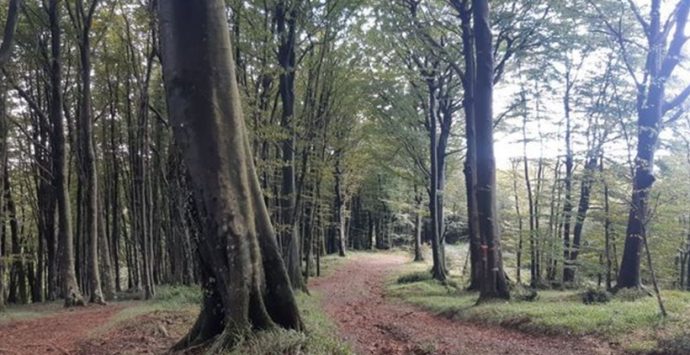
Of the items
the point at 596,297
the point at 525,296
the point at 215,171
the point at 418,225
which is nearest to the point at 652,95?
the point at 596,297

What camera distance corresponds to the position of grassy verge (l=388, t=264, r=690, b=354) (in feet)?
23.0

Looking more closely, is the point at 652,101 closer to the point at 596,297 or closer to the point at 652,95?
the point at 652,95

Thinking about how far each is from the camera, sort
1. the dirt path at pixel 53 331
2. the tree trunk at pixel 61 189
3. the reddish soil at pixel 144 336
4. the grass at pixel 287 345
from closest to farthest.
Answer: the grass at pixel 287 345
the reddish soil at pixel 144 336
the dirt path at pixel 53 331
the tree trunk at pixel 61 189

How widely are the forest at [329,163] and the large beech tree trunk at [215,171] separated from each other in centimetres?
2

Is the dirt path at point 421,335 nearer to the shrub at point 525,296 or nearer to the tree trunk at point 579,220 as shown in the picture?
the shrub at point 525,296

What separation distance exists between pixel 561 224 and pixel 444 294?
7.94 m

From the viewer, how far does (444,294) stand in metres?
15.6

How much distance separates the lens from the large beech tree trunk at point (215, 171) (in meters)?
5.48

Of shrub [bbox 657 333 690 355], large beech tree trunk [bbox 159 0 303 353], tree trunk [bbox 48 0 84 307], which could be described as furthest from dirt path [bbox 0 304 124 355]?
shrub [bbox 657 333 690 355]

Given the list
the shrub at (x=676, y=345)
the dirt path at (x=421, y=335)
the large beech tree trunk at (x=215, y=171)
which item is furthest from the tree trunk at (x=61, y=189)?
the shrub at (x=676, y=345)

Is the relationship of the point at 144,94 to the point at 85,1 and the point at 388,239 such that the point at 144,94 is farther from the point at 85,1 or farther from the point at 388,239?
the point at 388,239

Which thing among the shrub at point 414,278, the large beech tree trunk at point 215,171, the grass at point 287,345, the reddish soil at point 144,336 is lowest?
the shrub at point 414,278

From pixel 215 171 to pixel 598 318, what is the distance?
22.7ft

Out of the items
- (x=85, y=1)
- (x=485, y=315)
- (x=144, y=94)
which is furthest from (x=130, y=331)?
(x=85, y=1)
